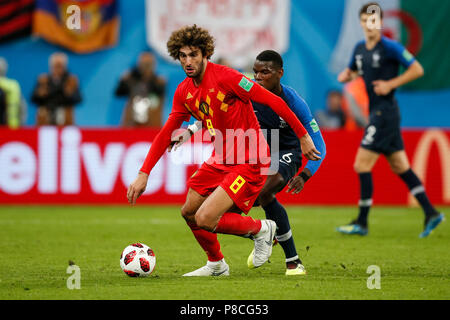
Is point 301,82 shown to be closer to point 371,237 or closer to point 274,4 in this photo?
point 274,4

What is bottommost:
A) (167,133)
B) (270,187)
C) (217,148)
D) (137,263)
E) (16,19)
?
(137,263)

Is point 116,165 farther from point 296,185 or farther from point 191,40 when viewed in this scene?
point 296,185

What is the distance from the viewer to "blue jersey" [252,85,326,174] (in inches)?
243

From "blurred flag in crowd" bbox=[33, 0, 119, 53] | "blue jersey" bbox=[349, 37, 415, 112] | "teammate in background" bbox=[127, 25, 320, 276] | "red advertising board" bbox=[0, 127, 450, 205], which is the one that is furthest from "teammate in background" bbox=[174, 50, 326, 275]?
"blurred flag in crowd" bbox=[33, 0, 119, 53]

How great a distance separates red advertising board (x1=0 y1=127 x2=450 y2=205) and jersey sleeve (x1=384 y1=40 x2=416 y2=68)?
3.75 m

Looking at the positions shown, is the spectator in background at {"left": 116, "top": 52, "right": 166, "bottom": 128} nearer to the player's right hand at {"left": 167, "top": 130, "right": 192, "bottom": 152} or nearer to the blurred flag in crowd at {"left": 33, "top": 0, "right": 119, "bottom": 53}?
the blurred flag in crowd at {"left": 33, "top": 0, "right": 119, "bottom": 53}

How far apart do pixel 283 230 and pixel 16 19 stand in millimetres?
11385

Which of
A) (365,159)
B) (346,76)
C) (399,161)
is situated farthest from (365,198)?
(346,76)

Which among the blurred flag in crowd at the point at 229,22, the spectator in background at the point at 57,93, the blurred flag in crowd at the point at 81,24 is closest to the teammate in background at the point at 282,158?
the spectator in background at the point at 57,93

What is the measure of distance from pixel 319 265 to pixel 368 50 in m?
3.33

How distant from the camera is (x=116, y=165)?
12312mm

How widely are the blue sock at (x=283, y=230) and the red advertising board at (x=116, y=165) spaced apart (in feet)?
19.3

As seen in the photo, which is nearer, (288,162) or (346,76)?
(288,162)

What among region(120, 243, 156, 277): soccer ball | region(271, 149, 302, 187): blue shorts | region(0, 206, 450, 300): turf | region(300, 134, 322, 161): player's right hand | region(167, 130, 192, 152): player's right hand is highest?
region(167, 130, 192, 152): player's right hand
